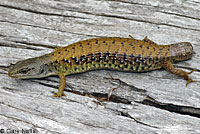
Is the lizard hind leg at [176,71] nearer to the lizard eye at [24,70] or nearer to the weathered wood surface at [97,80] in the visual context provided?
the weathered wood surface at [97,80]

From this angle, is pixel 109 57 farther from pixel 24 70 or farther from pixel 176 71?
pixel 24 70

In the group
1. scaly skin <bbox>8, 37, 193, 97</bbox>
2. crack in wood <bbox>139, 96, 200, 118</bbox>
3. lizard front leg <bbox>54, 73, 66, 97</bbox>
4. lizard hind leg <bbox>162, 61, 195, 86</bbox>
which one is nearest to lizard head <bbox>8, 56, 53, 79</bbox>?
scaly skin <bbox>8, 37, 193, 97</bbox>

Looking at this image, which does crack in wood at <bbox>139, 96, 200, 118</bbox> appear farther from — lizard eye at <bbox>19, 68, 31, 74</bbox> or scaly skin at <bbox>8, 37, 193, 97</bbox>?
lizard eye at <bbox>19, 68, 31, 74</bbox>

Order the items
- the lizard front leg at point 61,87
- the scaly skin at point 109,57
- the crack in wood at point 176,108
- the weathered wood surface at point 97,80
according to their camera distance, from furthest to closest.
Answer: the scaly skin at point 109,57
the lizard front leg at point 61,87
the crack in wood at point 176,108
the weathered wood surface at point 97,80

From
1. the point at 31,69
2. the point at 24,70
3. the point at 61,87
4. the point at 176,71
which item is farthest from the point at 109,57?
the point at 24,70

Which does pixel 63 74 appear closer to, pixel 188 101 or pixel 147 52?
pixel 147 52

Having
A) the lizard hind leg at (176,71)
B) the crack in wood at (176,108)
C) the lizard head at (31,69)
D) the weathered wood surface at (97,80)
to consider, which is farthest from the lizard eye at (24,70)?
the lizard hind leg at (176,71)
